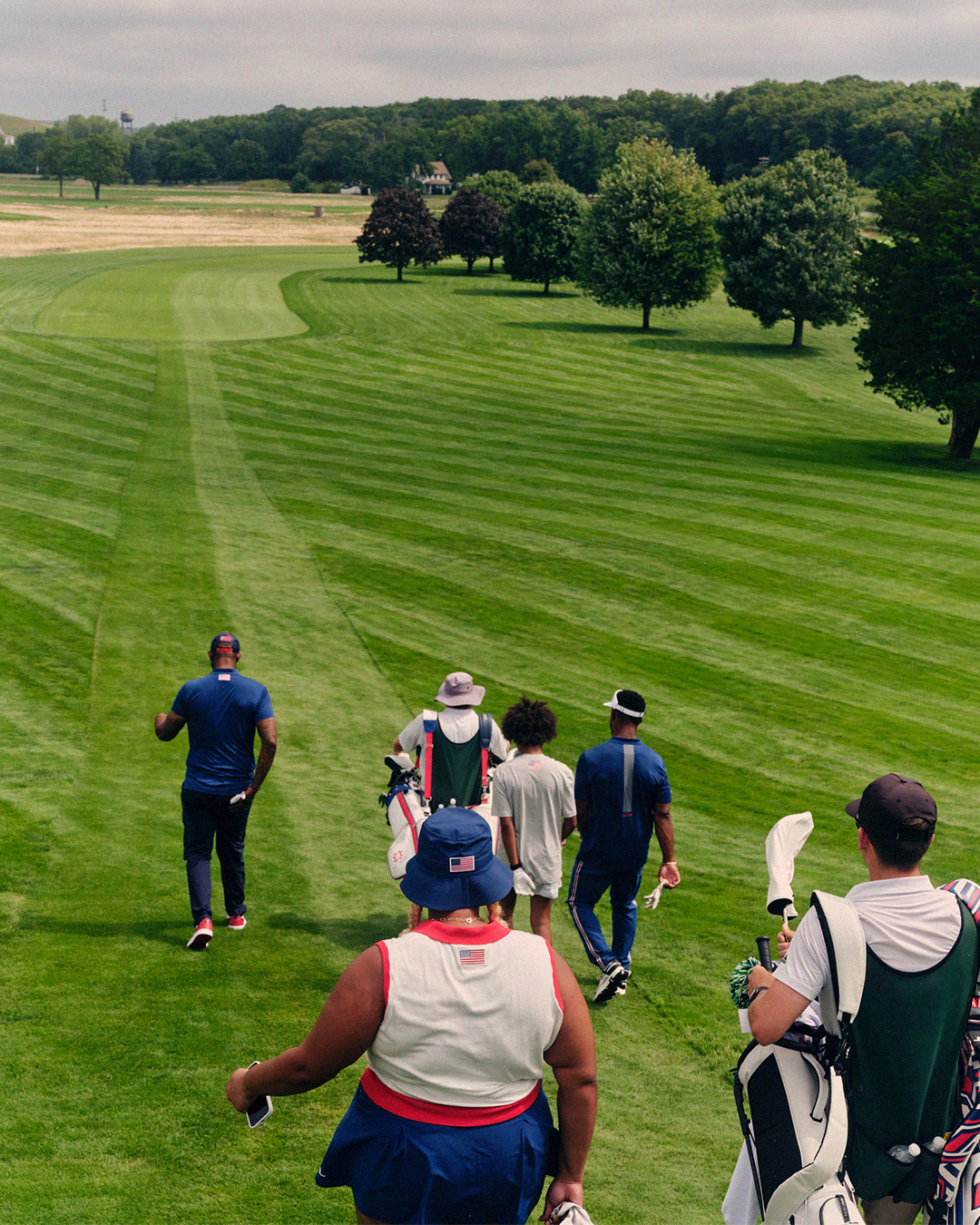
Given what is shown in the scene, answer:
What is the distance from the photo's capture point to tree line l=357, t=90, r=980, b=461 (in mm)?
36625

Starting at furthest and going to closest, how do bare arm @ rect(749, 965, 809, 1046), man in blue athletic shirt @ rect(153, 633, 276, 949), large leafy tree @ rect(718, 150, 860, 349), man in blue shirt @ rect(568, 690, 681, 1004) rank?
large leafy tree @ rect(718, 150, 860, 349) < man in blue athletic shirt @ rect(153, 633, 276, 949) < man in blue shirt @ rect(568, 690, 681, 1004) < bare arm @ rect(749, 965, 809, 1046)

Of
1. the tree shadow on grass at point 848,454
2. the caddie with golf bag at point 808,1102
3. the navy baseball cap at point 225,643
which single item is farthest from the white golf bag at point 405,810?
the tree shadow on grass at point 848,454

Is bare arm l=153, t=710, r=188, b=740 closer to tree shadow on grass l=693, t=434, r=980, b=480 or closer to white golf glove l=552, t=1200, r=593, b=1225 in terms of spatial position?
white golf glove l=552, t=1200, r=593, b=1225

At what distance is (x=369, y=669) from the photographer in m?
16.9

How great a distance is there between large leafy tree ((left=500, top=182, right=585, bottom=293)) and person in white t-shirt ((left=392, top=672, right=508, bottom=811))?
7563cm

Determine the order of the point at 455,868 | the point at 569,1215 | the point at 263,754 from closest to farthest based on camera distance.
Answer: the point at 569,1215 → the point at 455,868 → the point at 263,754

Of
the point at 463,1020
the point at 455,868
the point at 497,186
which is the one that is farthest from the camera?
the point at 497,186

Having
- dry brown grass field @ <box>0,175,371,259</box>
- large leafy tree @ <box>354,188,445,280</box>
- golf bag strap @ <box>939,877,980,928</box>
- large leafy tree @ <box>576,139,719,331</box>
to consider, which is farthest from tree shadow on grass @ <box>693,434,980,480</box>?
dry brown grass field @ <box>0,175,371,259</box>

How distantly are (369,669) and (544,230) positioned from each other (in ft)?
231

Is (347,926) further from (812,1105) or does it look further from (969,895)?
(969,895)

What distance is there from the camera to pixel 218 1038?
7.09m

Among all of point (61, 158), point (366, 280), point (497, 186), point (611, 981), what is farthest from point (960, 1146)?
point (61, 158)

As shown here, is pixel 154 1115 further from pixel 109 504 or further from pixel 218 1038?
pixel 109 504

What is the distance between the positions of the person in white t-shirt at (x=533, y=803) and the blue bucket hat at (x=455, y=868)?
4083mm
